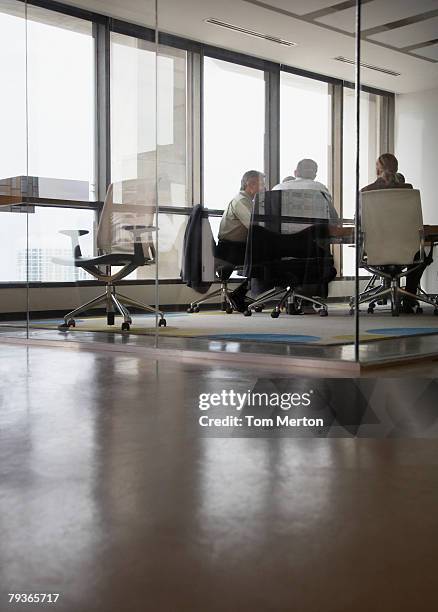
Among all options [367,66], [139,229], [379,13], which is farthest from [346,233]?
[139,229]

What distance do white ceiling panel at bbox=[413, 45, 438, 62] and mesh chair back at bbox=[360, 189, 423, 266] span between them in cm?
61

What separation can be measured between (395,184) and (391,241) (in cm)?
27

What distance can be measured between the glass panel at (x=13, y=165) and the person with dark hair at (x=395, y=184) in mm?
2551

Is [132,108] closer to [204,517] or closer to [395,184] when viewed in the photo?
[395,184]

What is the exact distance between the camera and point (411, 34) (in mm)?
3574

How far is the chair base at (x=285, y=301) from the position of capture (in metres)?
3.71

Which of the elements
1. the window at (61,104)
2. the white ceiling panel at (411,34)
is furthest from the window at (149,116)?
the white ceiling panel at (411,34)

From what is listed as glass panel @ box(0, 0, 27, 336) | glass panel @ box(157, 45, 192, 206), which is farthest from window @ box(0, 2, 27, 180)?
glass panel @ box(157, 45, 192, 206)

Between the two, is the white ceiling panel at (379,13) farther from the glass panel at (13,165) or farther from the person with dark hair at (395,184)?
the glass panel at (13,165)

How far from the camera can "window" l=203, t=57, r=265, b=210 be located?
3.71m

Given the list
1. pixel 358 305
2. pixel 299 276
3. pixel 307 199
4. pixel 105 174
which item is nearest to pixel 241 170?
pixel 307 199

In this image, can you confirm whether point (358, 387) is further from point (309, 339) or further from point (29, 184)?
point (29, 184)

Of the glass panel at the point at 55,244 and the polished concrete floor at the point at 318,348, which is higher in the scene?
the glass panel at the point at 55,244

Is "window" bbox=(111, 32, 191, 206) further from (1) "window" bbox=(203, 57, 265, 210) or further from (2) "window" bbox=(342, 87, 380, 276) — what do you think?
(2) "window" bbox=(342, 87, 380, 276)
